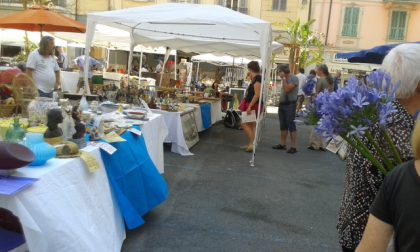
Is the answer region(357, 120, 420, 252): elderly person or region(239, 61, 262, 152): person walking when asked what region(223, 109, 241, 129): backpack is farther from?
region(357, 120, 420, 252): elderly person

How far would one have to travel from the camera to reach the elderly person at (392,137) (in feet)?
4.72

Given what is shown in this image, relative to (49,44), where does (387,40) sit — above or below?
above

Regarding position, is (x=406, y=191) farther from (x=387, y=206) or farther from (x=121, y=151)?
(x=121, y=151)

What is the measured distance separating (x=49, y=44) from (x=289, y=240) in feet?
Answer: 12.1

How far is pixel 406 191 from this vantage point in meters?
1.00

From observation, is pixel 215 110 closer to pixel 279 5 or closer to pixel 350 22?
pixel 279 5

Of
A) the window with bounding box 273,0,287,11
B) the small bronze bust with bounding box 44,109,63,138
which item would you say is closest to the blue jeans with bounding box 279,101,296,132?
the small bronze bust with bounding box 44,109,63,138

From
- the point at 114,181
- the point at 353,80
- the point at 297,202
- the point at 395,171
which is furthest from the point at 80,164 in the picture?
the point at 297,202

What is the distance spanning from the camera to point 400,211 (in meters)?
1.01

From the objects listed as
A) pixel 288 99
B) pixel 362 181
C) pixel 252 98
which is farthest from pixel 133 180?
pixel 288 99

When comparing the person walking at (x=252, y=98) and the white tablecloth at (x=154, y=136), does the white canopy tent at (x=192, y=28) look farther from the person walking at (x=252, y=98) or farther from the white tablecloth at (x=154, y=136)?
the white tablecloth at (x=154, y=136)

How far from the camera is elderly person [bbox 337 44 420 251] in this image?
4.72ft

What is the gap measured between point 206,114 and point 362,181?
761cm

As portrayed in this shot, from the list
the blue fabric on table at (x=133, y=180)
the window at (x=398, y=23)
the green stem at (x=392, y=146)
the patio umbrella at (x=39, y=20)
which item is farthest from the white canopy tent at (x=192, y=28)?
the window at (x=398, y=23)
